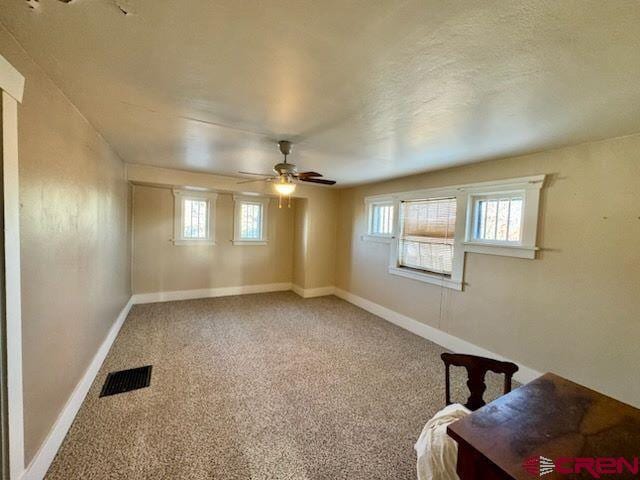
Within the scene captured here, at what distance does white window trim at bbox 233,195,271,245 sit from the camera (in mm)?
5391

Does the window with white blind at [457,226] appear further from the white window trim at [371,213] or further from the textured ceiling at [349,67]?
the textured ceiling at [349,67]

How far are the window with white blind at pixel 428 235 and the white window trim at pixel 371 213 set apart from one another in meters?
0.23

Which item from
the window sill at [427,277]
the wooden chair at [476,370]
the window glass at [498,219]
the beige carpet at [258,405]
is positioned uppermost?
the window glass at [498,219]

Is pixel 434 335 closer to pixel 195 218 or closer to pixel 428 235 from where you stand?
pixel 428 235

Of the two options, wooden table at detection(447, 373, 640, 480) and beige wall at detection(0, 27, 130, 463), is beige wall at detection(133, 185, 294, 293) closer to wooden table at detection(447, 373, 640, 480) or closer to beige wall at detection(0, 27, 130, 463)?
beige wall at detection(0, 27, 130, 463)

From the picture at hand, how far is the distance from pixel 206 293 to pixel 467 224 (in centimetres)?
465

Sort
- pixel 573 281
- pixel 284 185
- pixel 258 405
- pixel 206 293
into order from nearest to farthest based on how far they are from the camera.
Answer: pixel 258 405 → pixel 573 281 → pixel 284 185 → pixel 206 293

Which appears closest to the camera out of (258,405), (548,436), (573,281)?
(548,436)

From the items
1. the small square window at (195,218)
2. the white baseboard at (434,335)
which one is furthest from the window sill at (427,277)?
the small square window at (195,218)

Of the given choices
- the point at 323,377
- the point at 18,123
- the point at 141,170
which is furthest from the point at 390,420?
the point at 141,170

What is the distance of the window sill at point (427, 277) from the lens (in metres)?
3.40

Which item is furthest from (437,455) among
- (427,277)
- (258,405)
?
(427,277)

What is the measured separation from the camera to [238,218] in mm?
5430

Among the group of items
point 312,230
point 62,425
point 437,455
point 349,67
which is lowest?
point 62,425
